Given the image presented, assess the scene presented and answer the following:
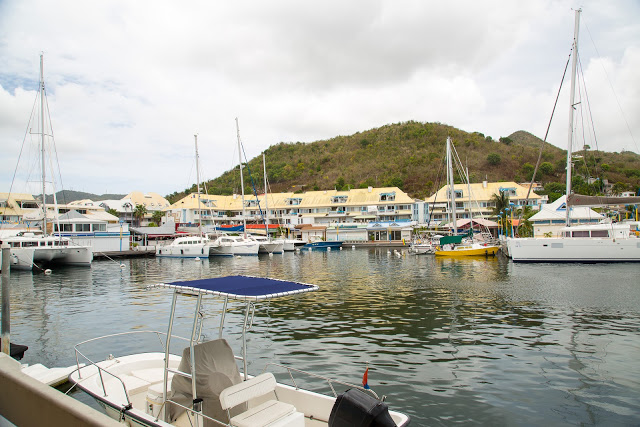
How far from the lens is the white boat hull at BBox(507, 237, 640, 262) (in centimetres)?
3728

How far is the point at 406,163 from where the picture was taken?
140 metres

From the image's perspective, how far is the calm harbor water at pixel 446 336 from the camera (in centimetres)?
949

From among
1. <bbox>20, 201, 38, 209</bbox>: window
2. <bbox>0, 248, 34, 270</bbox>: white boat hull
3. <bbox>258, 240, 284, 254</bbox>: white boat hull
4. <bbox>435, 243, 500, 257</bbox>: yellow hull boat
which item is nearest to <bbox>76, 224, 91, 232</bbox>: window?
<bbox>0, 248, 34, 270</bbox>: white boat hull

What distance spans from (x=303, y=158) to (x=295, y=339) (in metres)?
157

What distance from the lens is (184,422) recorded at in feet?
23.7

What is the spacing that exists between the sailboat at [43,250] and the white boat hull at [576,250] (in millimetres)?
45307

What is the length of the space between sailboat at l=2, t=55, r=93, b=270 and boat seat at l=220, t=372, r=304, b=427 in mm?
43199

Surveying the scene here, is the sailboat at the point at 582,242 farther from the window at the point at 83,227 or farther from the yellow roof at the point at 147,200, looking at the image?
the yellow roof at the point at 147,200

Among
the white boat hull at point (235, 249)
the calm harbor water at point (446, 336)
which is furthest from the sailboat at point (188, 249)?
the calm harbor water at point (446, 336)

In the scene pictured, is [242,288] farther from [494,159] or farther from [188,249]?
[494,159]

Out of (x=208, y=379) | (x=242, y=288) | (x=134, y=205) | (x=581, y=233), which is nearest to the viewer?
(x=208, y=379)

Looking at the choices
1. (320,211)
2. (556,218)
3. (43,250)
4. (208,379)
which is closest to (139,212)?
(320,211)

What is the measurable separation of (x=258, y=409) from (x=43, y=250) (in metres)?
44.8

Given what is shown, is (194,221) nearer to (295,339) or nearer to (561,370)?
(295,339)
